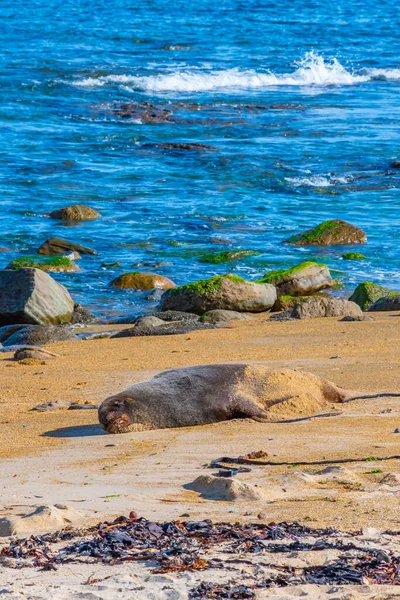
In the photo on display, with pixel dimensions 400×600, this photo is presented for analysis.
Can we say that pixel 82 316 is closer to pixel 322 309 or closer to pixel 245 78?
pixel 322 309

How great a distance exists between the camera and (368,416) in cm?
620

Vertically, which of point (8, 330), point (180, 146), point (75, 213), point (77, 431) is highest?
point (180, 146)

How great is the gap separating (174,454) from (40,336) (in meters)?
5.41

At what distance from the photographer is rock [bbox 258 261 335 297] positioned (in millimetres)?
13352

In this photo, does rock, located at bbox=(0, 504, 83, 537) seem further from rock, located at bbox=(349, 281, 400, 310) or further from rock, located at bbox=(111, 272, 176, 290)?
rock, located at bbox=(111, 272, 176, 290)

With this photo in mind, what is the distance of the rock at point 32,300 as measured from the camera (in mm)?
12000

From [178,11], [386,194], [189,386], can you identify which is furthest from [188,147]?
[178,11]

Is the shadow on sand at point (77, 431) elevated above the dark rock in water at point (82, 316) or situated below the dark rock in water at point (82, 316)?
below

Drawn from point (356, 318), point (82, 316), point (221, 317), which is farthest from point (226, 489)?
point (82, 316)

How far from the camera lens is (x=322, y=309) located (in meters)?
11.6

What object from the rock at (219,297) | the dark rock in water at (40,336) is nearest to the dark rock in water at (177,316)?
the rock at (219,297)

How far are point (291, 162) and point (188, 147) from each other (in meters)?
2.57

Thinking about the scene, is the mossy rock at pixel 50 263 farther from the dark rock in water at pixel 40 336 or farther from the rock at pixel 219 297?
the dark rock in water at pixel 40 336

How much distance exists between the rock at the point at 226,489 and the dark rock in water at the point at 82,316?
24.6 feet
